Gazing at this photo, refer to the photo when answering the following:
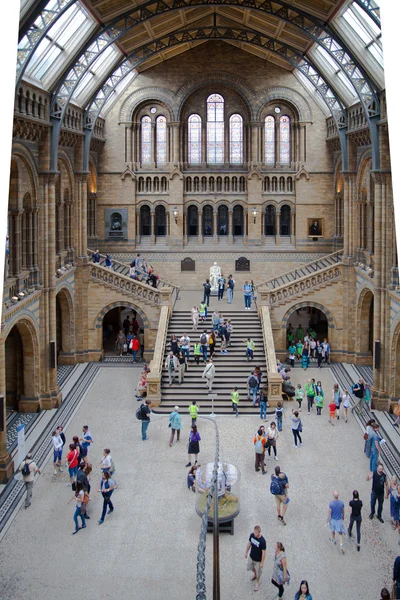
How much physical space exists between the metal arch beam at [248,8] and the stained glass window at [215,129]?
11.7 meters

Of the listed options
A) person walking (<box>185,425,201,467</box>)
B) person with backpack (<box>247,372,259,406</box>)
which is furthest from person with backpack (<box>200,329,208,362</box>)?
person walking (<box>185,425,201,467</box>)

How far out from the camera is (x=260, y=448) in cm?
2053

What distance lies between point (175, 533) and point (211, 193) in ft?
82.9

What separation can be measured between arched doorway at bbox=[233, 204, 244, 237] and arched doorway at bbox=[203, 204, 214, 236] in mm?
1312

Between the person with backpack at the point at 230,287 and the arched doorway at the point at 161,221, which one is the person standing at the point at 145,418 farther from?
the arched doorway at the point at 161,221

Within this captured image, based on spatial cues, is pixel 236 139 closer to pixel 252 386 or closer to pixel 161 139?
pixel 161 139

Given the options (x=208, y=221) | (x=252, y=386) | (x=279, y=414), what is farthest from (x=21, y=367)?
(x=208, y=221)

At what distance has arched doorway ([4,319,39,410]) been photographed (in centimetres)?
2647

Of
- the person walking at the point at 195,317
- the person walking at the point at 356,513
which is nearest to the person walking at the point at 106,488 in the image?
the person walking at the point at 356,513

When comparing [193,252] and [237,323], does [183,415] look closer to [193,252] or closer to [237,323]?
[237,323]

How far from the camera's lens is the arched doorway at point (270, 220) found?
3994 centimetres

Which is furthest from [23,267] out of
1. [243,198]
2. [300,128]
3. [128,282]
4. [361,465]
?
[300,128]

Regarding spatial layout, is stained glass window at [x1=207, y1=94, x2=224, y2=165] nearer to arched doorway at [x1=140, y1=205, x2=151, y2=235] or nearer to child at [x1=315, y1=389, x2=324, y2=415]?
arched doorway at [x1=140, y1=205, x2=151, y2=235]

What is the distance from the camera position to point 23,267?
26.3 metres
